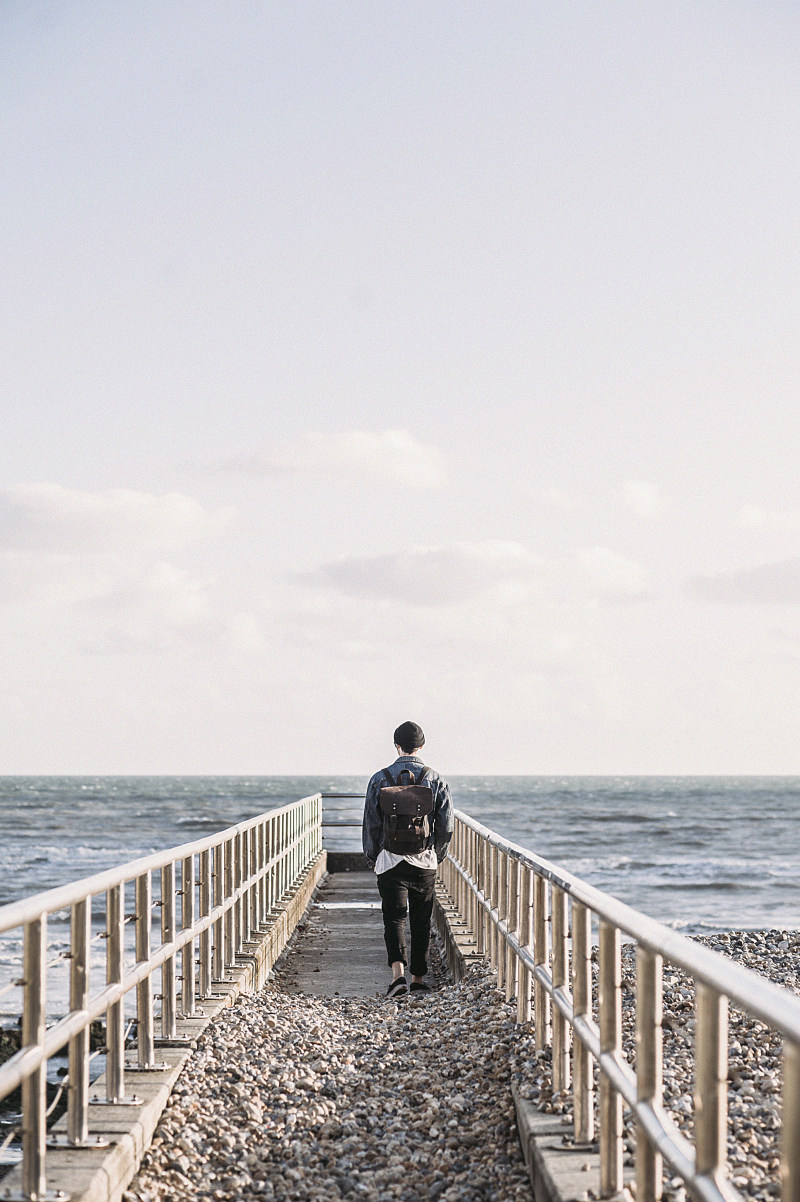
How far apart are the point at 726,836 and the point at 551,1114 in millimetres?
53550

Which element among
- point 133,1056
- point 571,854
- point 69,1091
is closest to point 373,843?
point 133,1056

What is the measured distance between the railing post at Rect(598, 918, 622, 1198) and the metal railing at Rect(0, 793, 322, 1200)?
167 cm

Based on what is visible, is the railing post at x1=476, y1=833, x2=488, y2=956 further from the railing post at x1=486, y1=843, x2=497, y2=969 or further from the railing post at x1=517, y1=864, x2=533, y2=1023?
the railing post at x1=517, y1=864, x2=533, y2=1023

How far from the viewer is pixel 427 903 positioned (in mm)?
9109

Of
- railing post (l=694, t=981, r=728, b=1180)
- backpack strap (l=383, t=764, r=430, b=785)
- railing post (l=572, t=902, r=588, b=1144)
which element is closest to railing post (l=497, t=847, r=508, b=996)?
backpack strap (l=383, t=764, r=430, b=785)

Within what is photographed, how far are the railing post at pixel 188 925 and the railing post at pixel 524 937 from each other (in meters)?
1.70

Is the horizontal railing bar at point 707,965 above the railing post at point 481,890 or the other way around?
above

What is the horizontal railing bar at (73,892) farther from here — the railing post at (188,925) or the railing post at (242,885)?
the railing post at (242,885)

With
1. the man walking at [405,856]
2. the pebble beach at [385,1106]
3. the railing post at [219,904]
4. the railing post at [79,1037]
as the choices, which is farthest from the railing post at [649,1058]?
the man walking at [405,856]

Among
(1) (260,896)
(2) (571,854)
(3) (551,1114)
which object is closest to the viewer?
(3) (551,1114)

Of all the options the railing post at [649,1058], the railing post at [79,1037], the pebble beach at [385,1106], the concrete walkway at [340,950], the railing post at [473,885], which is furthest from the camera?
the concrete walkway at [340,950]

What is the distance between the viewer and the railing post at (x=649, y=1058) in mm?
3312

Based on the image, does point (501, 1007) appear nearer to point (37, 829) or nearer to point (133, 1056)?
point (133, 1056)

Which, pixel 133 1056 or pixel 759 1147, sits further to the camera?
pixel 133 1056
